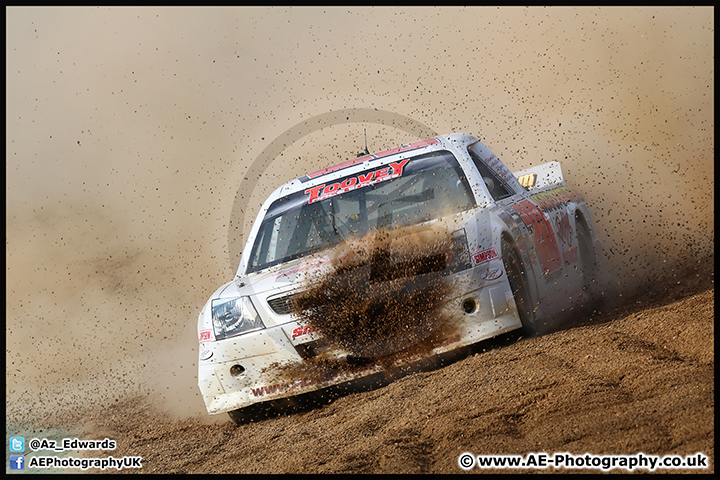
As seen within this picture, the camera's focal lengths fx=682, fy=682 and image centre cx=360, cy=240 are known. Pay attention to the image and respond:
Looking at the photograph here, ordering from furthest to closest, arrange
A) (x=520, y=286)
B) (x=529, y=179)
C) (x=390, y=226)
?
(x=529, y=179) < (x=390, y=226) < (x=520, y=286)

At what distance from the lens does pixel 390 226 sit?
5043 mm

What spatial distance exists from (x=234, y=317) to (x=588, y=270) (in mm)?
3813

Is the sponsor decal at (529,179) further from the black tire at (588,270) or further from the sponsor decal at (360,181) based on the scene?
the sponsor decal at (360,181)

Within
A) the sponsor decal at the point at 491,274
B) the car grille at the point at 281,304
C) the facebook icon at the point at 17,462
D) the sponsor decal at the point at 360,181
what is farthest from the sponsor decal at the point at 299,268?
the facebook icon at the point at 17,462

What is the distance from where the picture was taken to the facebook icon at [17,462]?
19.1 feet

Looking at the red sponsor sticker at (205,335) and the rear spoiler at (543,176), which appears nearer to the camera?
the red sponsor sticker at (205,335)

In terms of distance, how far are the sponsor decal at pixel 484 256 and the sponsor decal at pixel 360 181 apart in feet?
4.17

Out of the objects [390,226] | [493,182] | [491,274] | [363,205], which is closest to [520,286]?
[491,274]

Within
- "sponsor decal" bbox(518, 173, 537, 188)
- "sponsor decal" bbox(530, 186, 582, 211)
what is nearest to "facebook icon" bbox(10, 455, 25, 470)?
"sponsor decal" bbox(530, 186, 582, 211)

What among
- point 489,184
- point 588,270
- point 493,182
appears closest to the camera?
point 489,184

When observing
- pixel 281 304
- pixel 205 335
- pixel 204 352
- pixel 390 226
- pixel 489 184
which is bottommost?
pixel 204 352

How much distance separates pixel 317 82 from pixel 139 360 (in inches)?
377

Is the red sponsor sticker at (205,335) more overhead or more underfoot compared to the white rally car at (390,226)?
more underfoot

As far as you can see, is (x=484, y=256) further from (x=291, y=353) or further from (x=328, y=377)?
(x=291, y=353)
